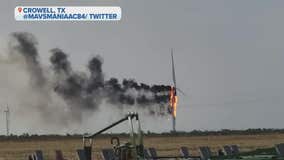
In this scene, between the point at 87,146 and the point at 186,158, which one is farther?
the point at 186,158

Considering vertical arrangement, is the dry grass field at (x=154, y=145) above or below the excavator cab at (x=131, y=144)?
above

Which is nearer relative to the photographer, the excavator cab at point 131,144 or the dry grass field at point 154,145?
the excavator cab at point 131,144

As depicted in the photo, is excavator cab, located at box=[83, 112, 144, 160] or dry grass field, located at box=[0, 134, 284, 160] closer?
excavator cab, located at box=[83, 112, 144, 160]

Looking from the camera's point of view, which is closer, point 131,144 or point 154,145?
point 131,144

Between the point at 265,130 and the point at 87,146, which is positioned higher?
the point at 265,130

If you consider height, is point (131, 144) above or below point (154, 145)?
below

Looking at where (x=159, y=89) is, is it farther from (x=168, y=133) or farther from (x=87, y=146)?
(x=87, y=146)

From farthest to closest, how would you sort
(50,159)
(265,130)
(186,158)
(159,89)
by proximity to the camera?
(265,130) → (159,89) → (50,159) → (186,158)

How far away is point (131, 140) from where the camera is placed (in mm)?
15016

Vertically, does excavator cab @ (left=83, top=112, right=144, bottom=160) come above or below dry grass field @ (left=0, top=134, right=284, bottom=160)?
below

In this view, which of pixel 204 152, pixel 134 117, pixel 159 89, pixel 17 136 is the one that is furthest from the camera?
pixel 17 136

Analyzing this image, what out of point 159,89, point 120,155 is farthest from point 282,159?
point 159,89

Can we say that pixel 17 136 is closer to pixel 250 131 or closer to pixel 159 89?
pixel 250 131

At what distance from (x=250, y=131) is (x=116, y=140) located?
12119 cm
